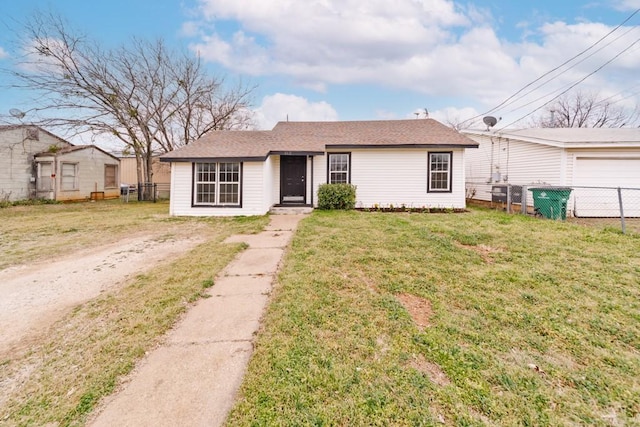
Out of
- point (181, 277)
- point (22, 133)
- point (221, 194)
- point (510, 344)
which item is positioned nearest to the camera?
point (510, 344)

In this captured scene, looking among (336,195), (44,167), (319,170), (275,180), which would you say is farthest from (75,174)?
(336,195)

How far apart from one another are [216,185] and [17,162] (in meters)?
13.1

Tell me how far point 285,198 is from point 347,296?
347 inches

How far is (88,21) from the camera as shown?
14.1 metres

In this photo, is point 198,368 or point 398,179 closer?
point 198,368

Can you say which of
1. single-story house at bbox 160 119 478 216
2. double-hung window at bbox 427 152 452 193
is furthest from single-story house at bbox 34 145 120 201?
double-hung window at bbox 427 152 452 193

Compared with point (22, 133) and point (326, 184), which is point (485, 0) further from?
point (22, 133)

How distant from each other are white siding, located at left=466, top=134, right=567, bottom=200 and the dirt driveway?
39.8 feet

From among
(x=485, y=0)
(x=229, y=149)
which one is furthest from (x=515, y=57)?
(x=229, y=149)

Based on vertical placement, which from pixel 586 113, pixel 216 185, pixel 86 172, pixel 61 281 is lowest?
pixel 61 281

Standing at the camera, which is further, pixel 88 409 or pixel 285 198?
pixel 285 198

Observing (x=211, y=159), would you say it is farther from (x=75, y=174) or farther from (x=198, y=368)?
(x=75, y=174)

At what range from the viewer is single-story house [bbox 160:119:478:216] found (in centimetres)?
1032

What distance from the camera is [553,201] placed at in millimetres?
9172
